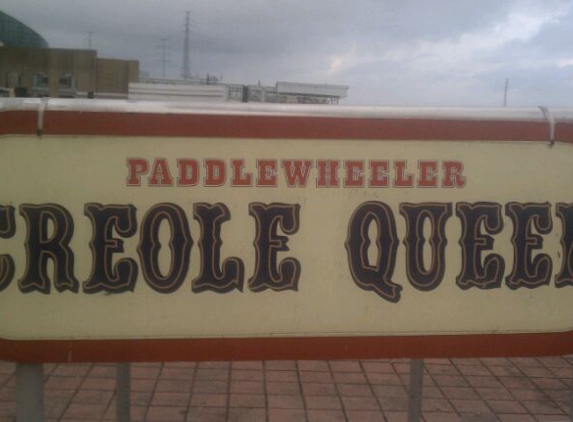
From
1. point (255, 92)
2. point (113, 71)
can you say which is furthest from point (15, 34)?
point (255, 92)

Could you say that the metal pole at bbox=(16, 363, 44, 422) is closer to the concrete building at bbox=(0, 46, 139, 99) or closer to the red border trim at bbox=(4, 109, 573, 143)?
the red border trim at bbox=(4, 109, 573, 143)

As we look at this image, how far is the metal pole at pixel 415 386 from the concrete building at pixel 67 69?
1560 inches

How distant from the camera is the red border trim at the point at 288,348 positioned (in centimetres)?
193

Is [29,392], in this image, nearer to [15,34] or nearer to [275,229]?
[275,229]

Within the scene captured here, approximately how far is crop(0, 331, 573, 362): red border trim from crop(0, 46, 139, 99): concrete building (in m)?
39.6

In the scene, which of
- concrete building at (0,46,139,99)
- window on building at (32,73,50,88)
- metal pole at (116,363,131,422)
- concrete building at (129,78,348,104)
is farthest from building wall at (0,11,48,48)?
metal pole at (116,363,131,422)

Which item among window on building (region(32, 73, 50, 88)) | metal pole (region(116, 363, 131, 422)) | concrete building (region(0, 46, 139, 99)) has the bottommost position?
metal pole (region(116, 363, 131, 422))

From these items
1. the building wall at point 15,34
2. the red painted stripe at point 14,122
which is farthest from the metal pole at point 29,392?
the building wall at point 15,34

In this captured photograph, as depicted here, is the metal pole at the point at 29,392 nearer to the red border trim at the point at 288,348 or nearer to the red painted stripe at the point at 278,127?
the red border trim at the point at 288,348

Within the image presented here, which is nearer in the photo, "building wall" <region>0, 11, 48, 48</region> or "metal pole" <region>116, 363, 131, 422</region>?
"metal pole" <region>116, 363, 131, 422</region>

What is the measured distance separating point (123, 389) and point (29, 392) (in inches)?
14.3

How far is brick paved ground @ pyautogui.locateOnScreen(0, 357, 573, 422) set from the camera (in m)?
3.63

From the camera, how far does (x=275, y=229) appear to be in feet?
6.35

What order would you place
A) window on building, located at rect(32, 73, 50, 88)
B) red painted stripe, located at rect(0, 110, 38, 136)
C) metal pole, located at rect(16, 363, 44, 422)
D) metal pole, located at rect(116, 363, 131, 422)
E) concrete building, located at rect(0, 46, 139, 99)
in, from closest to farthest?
red painted stripe, located at rect(0, 110, 38, 136) < metal pole, located at rect(16, 363, 44, 422) < metal pole, located at rect(116, 363, 131, 422) < window on building, located at rect(32, 73, 50, 88) < concrete building, located at rect(0, 46, 139, 99)
